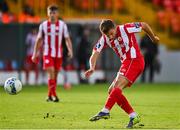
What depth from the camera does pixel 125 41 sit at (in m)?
12.9

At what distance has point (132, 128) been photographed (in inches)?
478

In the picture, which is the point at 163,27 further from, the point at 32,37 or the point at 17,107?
the point at 17,107

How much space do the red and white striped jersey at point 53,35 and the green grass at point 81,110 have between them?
4.20 feet

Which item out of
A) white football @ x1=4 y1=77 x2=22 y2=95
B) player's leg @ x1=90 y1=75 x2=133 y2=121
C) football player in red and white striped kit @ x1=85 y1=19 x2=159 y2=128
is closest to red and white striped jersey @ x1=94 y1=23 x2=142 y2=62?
football player in red and white striped kit @ x1=85 y1=19 x2=159 y2=128

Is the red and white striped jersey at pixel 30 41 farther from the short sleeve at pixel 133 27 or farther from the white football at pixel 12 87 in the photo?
the short sleeve at pixel 133 27

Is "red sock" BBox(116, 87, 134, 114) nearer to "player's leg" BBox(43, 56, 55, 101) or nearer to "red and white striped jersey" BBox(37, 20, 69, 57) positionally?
"player's leg" BBox(43, 56, 55, 101)

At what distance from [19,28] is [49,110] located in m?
13.9

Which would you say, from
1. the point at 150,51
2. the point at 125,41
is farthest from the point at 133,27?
the point at 150,51

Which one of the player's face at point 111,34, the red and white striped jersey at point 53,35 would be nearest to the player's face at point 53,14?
the red and white striped jersey at point 53,35

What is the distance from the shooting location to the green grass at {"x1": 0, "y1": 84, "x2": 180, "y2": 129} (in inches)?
505

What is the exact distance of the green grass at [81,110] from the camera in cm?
1283

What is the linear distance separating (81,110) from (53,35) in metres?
4.24

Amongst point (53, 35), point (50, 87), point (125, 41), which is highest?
point (125, 41)

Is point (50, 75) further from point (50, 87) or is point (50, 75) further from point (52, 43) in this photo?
point (52, 43)
